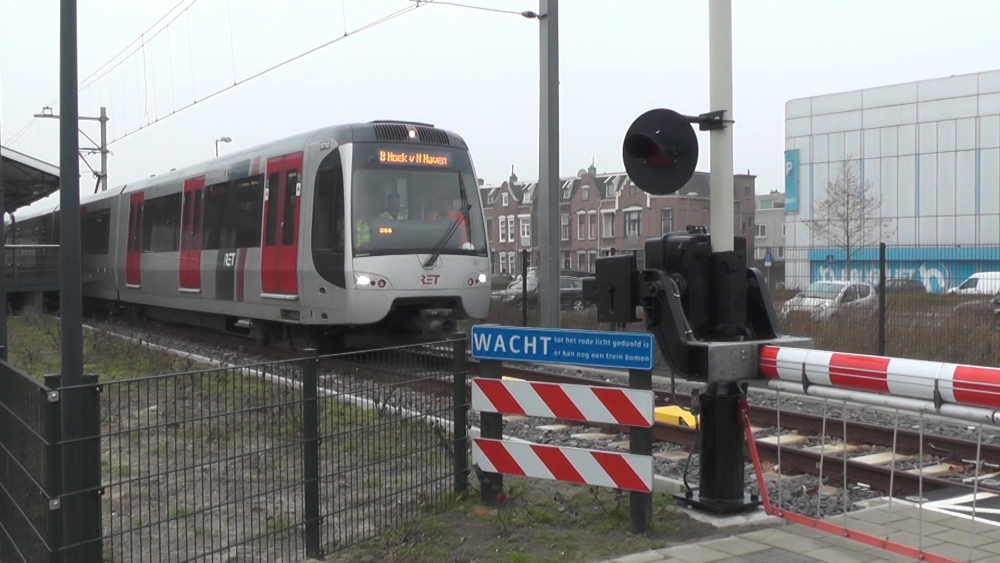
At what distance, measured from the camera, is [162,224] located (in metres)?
19.8

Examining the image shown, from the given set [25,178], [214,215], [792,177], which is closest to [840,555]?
[214,215]

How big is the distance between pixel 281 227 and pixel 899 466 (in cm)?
925

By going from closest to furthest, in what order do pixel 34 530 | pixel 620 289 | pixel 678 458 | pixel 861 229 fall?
pixel 34 530, pixel 620 289, pixel 678 458, pixel 861 229

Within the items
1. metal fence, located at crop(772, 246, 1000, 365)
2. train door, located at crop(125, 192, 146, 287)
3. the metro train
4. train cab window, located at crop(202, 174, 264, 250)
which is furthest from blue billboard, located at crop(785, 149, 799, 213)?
the metro train

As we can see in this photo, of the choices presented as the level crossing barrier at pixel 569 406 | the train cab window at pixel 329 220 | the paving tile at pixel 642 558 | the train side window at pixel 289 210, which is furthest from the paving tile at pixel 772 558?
the train side window at pixel 289 210

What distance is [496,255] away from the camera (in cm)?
8000

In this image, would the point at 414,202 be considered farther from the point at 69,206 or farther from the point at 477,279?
the point at 69,206

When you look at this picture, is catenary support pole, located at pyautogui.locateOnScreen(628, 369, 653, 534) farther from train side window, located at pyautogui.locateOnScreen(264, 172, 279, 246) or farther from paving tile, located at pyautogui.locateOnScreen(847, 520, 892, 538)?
train side window, located at pyautogui.locateOnScreen(264, 172, 279, 246)

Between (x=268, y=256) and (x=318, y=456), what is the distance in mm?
9474

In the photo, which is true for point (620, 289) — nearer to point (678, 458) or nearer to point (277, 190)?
point (678, 458)

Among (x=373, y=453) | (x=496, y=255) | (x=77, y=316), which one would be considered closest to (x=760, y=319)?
(x=373, y=453)

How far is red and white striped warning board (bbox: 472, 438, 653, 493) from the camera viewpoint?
579 centimetres

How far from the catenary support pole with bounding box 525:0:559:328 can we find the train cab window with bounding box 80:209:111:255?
1413 centimetres

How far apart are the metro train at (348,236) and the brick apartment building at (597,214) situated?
166 ft
